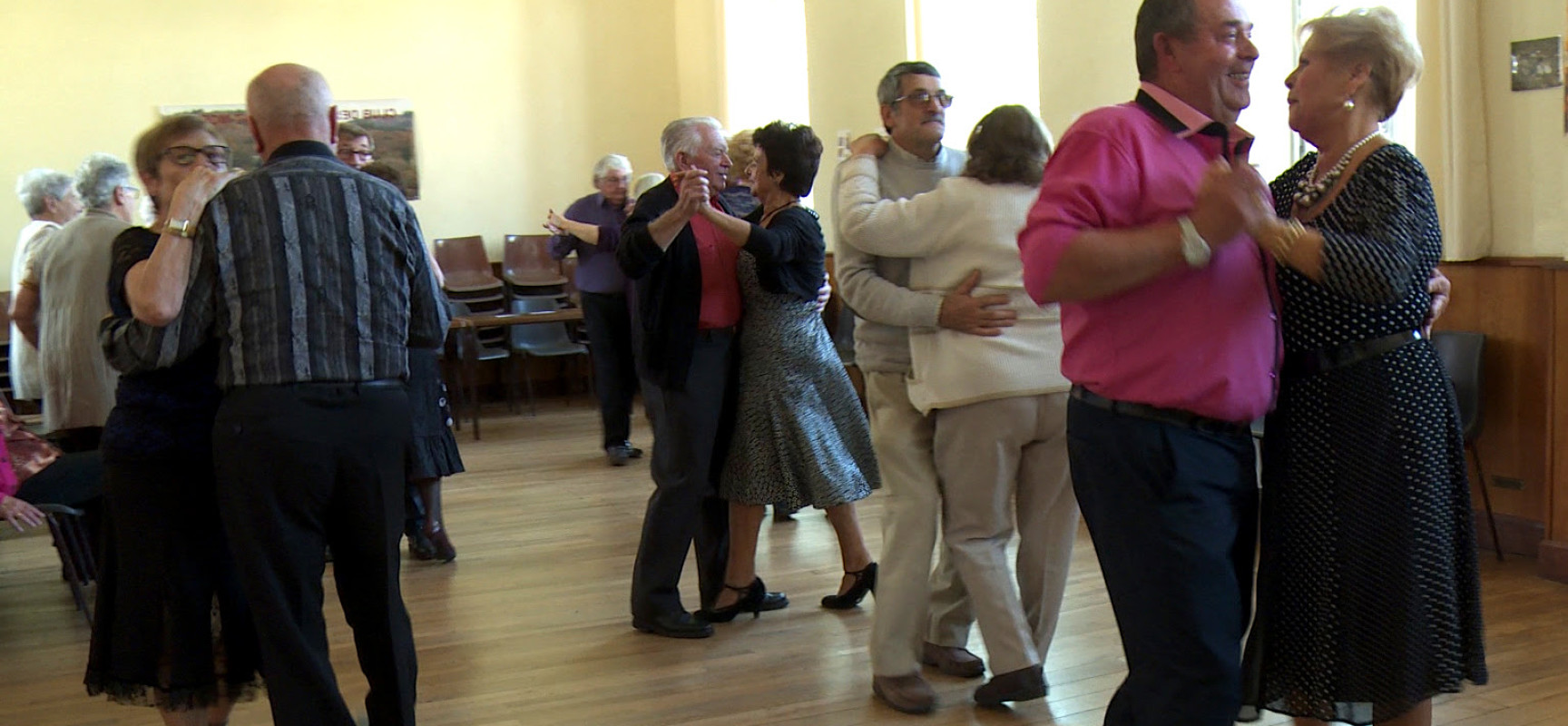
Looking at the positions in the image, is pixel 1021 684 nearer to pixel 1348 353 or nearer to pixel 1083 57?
pixel 1348 353

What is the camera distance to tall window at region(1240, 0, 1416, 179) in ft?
19.8

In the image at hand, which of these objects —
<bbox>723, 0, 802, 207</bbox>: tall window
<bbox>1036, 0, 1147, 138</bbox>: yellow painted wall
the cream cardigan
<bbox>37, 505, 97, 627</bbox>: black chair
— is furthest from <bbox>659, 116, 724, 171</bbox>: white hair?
<bbox>723, 0, 802, 207</bbox>: tall window

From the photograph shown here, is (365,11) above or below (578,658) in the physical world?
→ above

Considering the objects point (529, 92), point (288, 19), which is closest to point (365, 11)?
point (288, 19)

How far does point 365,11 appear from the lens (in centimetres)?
1132

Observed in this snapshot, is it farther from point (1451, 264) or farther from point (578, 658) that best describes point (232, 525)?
point (1451, 264)

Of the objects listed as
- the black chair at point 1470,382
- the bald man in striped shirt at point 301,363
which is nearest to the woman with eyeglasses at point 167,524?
the bald man in striped shirt at point 301,363

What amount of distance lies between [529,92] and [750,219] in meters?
7.80

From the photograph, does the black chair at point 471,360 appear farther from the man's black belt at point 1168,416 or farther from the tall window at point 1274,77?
the man's black belt at point 1168,416

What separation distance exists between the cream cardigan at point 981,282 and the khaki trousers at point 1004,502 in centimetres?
6

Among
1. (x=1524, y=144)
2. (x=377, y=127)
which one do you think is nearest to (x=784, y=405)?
(x=1524, y=144)

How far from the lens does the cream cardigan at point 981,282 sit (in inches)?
130

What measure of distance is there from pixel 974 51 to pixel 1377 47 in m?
5.90

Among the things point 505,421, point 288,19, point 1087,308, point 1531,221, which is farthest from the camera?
point 288,19
